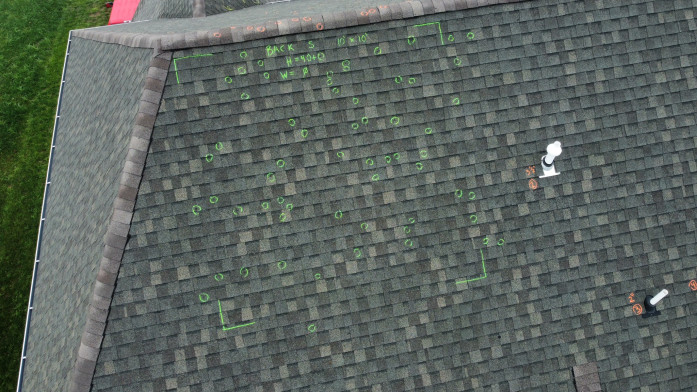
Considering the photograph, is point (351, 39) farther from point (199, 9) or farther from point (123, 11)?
point (123, 11)

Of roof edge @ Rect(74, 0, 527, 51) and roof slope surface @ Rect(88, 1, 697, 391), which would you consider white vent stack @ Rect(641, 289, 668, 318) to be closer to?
roof slope surface @ Rect(88, 1, 697, 391)

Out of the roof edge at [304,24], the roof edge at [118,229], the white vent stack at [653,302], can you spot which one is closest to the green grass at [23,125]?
A: the roof edge at [118,229]

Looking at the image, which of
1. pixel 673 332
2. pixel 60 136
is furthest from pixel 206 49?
pixel 673 332

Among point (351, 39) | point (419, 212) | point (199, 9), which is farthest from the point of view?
point (199, 9)

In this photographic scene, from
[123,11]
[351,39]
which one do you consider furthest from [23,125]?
[351,39]

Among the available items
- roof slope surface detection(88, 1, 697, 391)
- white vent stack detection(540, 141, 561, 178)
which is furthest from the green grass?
white vent stack detection(540, 141, 561, 178)

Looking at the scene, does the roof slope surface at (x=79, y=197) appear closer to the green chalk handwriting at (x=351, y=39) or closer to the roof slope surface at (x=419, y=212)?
the roof slope surface at (x=419, y=212)

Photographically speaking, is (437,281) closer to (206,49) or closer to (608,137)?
(608,137)
